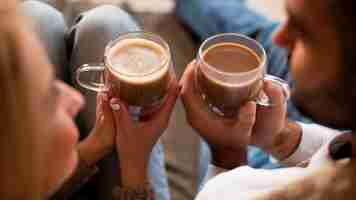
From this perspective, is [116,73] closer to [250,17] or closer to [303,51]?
[303,51]

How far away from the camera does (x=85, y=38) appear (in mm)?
1106

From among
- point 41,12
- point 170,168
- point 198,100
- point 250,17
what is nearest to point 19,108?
point 198,100

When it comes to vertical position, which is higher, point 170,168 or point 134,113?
point 134,113

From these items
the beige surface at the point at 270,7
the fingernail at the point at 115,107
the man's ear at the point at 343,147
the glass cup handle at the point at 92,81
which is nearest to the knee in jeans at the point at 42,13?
the glass cup handle at the point at 92,81

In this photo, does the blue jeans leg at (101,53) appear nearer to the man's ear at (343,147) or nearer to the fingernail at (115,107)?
A: the fingernail at (115,107)

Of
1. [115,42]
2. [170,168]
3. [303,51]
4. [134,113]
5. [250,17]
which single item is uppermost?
[303,51]

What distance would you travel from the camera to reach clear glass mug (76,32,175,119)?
0.94 meters

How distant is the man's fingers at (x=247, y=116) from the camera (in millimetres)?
963

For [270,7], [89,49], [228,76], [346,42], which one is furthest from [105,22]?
[270,7]

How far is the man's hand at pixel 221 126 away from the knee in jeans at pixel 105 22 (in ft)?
0.65

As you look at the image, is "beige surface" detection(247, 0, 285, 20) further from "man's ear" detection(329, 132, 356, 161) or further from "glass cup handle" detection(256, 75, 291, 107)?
"man's ear" detection(329, 132, 356, 161)

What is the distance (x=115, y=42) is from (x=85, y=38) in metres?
0.14

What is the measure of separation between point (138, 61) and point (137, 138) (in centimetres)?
13

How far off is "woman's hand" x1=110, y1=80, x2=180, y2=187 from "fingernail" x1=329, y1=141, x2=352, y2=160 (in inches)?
12.4
